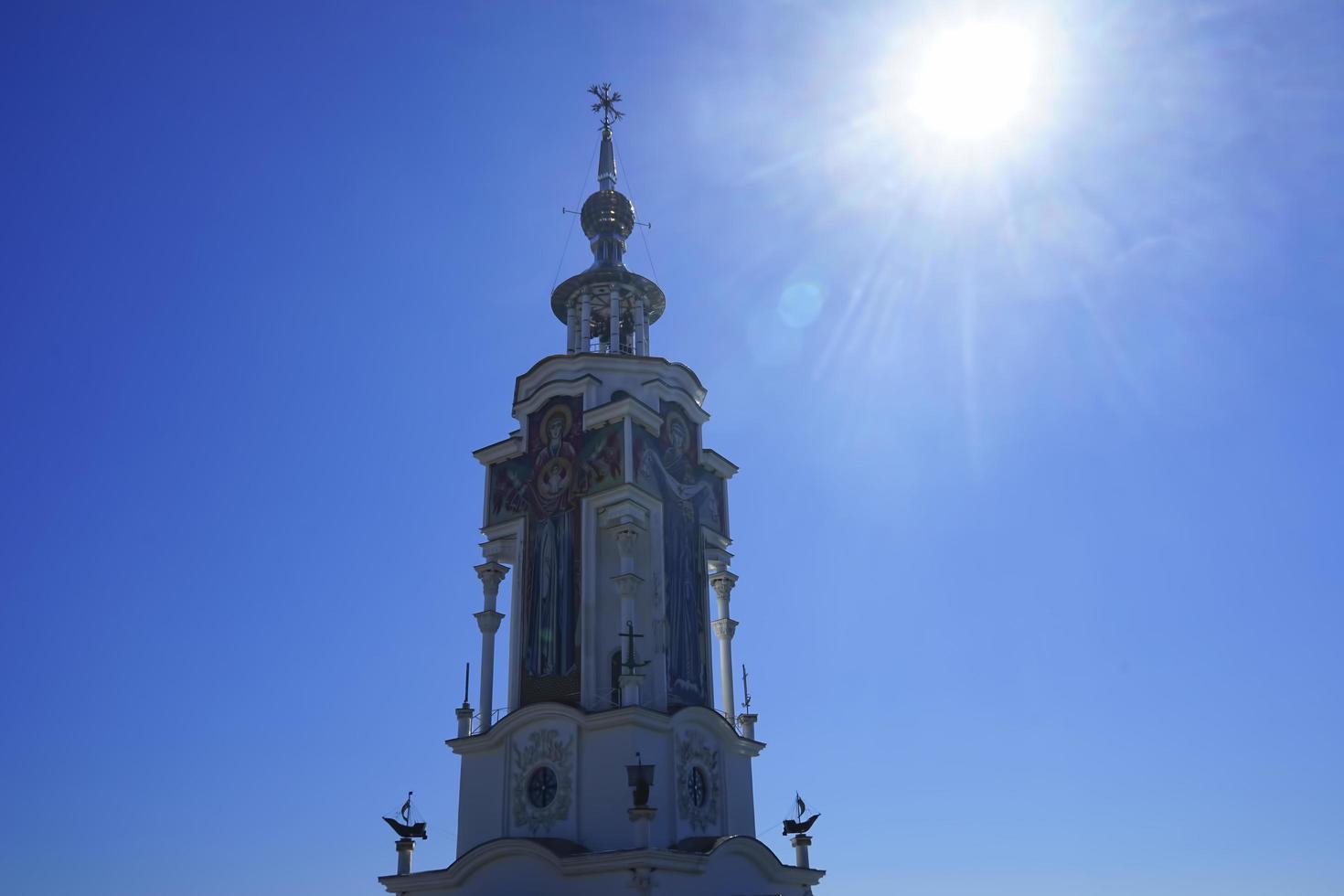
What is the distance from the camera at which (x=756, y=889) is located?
70.0 ft

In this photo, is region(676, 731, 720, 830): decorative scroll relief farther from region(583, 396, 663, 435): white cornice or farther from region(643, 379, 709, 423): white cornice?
region(643, 379, 709, 423): white cornice

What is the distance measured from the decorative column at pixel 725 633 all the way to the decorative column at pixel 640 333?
20.3 ft

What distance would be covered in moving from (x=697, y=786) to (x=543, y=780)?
126 inches

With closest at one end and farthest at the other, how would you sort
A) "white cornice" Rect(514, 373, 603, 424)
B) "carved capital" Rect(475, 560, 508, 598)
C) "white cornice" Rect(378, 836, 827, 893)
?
"white cornice" Rect(378, 836, 827, 893)
"carved capital" Rect(475, 560, 508, 598)
"white cornice" Rect(514, 373, 603, 424)

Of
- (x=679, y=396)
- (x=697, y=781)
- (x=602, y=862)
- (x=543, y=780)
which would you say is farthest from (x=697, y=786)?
(x=679, y=396)

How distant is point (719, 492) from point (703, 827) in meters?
8.28

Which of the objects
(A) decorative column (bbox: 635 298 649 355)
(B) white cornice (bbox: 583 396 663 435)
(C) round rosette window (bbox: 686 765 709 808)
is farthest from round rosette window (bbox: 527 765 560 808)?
(A) decorative column (bbox: 635 298 649 355)

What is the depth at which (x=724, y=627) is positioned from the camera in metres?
25.6

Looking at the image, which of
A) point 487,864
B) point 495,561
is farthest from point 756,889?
point 495,561

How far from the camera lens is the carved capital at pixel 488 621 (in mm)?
24547

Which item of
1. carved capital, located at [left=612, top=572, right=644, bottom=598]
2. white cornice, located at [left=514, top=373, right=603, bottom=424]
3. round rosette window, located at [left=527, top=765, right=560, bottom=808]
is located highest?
white cornice, located at [left=514, top=373, right=603, bottom=424]

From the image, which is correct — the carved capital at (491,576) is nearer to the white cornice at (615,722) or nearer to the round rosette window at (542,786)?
the white cornice at (615,722)

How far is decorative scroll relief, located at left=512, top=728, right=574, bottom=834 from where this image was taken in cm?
2119

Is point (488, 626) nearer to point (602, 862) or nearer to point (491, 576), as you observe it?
point (491, 576)
